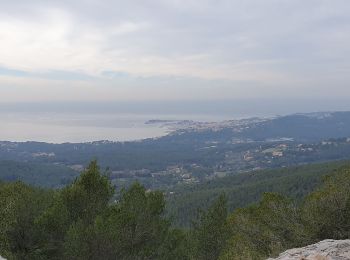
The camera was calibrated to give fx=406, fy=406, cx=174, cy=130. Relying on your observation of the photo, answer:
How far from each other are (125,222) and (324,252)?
8.58m

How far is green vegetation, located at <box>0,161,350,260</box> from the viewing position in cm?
1522

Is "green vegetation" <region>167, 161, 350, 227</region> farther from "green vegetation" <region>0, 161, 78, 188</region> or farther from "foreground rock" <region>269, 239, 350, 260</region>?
"foreground rock" <region>269, 239, 350, 260</region>

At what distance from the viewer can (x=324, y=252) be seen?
9.88 metres

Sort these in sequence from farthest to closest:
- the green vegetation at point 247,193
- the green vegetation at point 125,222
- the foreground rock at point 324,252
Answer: the green vegetation at point 247,193
the green vegetation at point 125,222
the foreground rock at point 324,252

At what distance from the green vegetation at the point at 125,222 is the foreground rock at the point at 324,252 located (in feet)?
11.1

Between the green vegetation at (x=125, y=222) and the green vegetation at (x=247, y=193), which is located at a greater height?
the green vegetation at (x=125, y=222)

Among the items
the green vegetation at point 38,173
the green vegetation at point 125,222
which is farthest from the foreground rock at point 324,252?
the green vegetation at point 38,173

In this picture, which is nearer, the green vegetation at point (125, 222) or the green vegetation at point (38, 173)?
the green vegetation at point (125, 222)

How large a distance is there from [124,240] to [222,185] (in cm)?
9672

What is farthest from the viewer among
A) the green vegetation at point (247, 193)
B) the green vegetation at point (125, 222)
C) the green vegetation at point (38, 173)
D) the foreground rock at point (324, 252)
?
the green vegetation at point (38, 173)

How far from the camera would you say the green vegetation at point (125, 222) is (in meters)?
15.2

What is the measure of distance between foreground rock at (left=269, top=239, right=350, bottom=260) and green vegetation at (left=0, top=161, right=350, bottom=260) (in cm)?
337

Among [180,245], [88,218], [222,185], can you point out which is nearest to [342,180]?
[180,245]

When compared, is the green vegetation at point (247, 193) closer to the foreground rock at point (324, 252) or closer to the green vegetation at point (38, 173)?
the green vegetation at point (38, 173)
